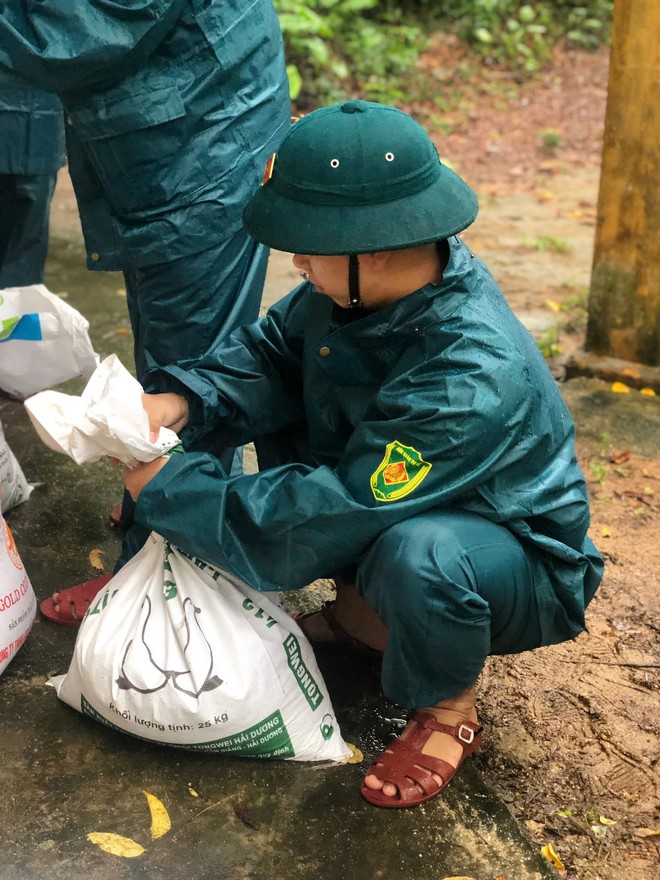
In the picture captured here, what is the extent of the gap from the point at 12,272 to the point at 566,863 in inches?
108

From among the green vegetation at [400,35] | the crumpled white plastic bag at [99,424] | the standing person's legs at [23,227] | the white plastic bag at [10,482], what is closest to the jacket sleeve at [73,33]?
the crumpled white plastic bag at [99,424]

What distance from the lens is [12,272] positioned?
3861 mm

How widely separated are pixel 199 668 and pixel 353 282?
832mm

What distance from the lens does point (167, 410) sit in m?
→ 2.44

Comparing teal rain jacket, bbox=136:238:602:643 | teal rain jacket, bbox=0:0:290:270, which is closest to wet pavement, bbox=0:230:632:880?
teal rain jacket, bbox=136:238:602:643

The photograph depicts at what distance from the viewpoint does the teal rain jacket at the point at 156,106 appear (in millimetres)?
2262

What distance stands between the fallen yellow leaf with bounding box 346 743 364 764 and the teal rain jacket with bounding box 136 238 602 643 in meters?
0.41

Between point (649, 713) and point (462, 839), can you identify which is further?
point (649, 713)

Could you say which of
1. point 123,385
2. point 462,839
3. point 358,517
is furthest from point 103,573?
point 462,839

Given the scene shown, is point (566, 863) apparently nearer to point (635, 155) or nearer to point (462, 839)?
point (462, 839)

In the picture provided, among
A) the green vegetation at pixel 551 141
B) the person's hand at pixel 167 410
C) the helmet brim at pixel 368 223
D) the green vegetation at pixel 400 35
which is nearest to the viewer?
the helmet brim at pixel 368 223

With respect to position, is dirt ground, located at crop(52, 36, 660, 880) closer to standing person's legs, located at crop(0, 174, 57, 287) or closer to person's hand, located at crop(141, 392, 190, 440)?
person's hand, located at crop(141, 392, 190, 440)

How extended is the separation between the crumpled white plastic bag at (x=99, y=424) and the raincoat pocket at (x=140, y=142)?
546 mm

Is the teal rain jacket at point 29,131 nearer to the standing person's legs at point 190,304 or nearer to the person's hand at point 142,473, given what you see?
the standing person's legs at point 190,304
